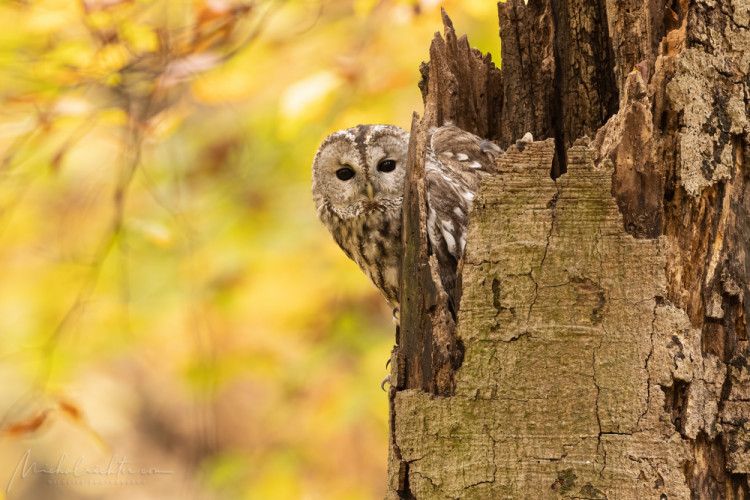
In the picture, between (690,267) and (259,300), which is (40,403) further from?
(690,267)

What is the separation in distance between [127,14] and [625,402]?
8.83ft

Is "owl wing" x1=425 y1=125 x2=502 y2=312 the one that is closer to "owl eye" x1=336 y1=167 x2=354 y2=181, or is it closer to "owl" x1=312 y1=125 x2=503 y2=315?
"owl" x1=312 y1=125 x2=503 y2=315

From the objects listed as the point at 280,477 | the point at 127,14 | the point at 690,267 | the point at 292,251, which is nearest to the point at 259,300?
the point at 292,251

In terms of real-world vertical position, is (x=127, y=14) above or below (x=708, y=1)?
above

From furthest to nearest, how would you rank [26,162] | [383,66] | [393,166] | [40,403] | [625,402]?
[383,66], [26,162], [40,403], [393,166], [625,402]

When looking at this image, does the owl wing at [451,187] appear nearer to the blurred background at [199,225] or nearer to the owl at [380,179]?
the owl at [380,179]

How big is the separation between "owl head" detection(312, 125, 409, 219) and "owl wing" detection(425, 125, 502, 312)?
0.15 meters

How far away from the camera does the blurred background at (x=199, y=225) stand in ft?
10.4

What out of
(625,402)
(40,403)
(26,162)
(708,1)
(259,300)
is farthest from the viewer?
(259,300)

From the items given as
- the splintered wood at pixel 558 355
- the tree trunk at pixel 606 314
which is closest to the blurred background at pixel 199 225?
the tree trunk at pixel 606 314

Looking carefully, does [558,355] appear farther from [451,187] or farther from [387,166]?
[387,166]

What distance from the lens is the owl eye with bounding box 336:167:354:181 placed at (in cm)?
253

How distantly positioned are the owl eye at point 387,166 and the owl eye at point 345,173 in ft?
0.38

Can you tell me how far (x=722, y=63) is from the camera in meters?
1.67
